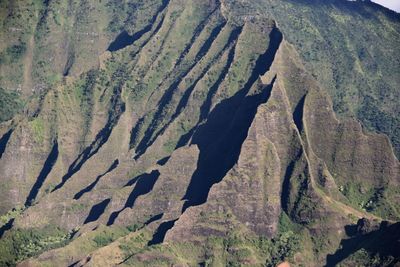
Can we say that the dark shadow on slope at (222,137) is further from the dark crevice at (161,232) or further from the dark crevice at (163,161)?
the dark crevice at (163,161)

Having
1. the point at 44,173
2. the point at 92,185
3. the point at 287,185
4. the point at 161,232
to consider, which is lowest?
the point at 44,173

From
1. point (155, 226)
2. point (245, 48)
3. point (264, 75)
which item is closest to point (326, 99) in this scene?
point (264, 75)

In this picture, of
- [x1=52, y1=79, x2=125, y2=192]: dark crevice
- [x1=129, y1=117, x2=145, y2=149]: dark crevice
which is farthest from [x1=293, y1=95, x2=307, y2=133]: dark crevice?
[x1=52, y1=79, x2=125, y2=192]: dark crevice

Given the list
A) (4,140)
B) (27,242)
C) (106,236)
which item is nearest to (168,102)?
(4,140)

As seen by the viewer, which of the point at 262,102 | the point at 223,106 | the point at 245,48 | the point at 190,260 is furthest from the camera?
the point at 245,48

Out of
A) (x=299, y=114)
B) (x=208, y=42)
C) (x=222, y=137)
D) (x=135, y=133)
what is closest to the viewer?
(x=222, y=137)

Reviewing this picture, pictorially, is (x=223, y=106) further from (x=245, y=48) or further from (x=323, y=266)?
(x=323, y=266)

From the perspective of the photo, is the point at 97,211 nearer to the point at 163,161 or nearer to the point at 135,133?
the point at 163,161
